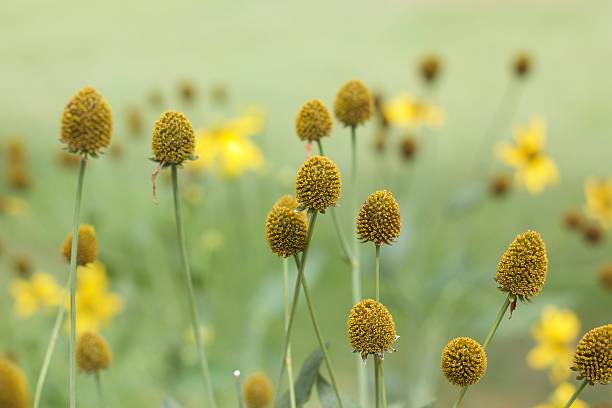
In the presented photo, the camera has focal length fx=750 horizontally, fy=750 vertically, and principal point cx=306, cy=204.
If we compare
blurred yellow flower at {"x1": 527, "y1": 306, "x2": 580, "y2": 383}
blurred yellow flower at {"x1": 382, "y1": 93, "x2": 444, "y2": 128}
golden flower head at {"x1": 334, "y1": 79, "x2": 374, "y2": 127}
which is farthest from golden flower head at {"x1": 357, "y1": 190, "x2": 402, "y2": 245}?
blurred yellow flower at {"x1": 382, "y1": 93, "x2": 444, "y2": 128}

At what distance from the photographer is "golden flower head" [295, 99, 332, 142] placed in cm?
39

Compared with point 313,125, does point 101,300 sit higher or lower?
lower

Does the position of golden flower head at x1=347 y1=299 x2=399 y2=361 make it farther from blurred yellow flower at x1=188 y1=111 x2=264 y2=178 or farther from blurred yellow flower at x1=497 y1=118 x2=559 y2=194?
blurred yellow flower at x1=497 y1=118 x2=559 y2=194

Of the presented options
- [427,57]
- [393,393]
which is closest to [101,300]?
[393,393]

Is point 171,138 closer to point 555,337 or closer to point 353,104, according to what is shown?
point 353,104

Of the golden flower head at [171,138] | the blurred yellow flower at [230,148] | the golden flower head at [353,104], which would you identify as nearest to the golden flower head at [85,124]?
the golden flower head at [171,138]

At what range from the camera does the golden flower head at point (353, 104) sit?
42 centimetres

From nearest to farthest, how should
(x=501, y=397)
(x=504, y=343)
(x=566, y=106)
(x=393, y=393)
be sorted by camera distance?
(x=393, y=393) < (x=501, y=397) < (x=504, y=343) < (x=566, y=106)

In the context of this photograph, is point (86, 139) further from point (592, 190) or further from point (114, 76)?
point (114, 76)

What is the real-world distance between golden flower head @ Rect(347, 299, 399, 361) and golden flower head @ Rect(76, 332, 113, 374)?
0.54ft

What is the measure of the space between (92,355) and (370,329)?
0.58 ft

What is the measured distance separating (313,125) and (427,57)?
69cm

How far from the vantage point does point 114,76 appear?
1.84 meters

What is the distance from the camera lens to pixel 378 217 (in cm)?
31
